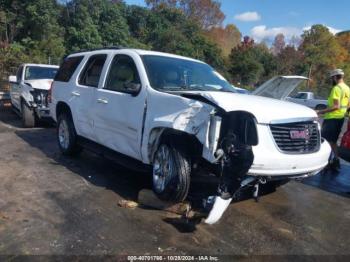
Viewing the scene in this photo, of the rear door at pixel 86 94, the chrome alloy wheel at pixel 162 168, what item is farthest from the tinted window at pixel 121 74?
the chrome alloy wheel at pixel 162 168

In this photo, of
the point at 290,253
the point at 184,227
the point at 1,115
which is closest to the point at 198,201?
the point at 184,227

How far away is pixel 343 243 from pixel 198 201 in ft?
5.69

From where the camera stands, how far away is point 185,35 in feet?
165

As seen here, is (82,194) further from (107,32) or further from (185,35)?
(185,35)

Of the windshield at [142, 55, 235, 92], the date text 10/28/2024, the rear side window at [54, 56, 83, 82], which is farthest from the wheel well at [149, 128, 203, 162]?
the rear side window at [54, 56, 83, 82]

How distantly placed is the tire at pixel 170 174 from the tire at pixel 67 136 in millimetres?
2561

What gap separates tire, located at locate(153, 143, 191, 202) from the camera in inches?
185

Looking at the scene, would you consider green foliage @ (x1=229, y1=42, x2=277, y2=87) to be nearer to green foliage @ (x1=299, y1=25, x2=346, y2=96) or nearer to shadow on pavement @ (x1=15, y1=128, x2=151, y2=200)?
green foliage @ (x1=299, y1=25, x2=346, y2=96)

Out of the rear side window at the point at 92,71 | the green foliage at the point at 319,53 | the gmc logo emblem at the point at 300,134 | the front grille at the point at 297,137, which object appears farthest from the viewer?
the green foliage at the point at 319,53

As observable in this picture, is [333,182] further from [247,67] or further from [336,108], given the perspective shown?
[247,67]

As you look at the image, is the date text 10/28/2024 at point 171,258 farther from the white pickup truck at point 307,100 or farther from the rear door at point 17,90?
the white pickup truck at point 307,100

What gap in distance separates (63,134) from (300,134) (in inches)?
176

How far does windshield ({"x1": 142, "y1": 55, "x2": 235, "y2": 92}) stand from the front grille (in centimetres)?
139

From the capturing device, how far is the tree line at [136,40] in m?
30.7
